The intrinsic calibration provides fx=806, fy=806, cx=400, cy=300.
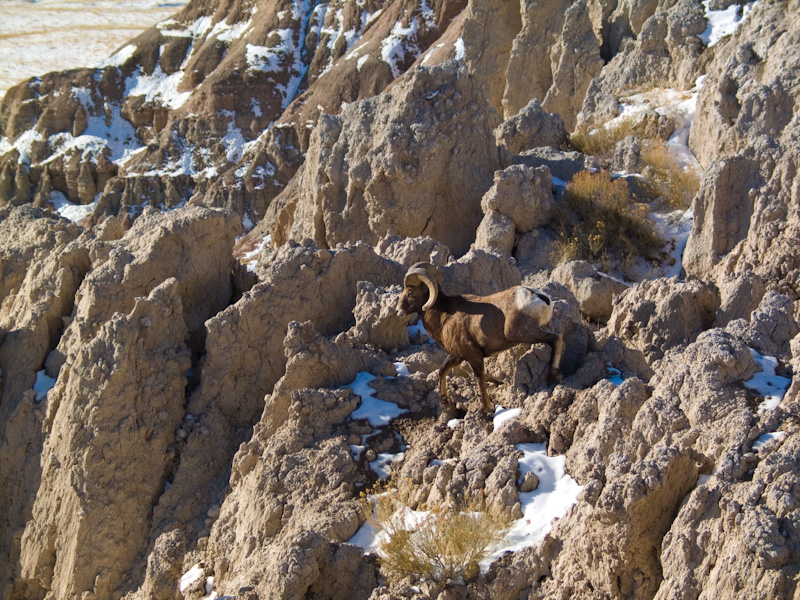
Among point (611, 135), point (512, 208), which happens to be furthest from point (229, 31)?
point (512, 208)

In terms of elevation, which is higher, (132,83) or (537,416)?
(537,416)

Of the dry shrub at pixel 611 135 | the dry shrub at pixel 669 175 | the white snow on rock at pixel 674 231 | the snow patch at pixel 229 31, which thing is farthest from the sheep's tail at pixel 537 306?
the snow patch at pixel 229 31

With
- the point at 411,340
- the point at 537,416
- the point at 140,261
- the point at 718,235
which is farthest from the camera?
the point at 718,235

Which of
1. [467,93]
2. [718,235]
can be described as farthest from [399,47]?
[718,235]

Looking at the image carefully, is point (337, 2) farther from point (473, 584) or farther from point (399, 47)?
point (473, 584)

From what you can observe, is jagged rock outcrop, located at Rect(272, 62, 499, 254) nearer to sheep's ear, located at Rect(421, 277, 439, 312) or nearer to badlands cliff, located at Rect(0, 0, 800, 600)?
badlands cliff, located at Rect(0, 0, 800, 600)

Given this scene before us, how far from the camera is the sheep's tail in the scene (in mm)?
7672

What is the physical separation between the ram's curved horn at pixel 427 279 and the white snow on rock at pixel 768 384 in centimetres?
319

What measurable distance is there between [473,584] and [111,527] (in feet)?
17.1

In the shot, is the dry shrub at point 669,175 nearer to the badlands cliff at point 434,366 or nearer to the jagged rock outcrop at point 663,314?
the badlands cliff at point 434,366

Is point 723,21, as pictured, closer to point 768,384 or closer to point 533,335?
point 533,335

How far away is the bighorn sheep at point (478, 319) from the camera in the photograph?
7746 millimetres

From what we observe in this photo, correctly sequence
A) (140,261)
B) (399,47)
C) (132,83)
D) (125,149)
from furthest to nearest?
(132,83)
(125,149)
(399,47)
(140,261)

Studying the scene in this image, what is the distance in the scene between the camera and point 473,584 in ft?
19.4
